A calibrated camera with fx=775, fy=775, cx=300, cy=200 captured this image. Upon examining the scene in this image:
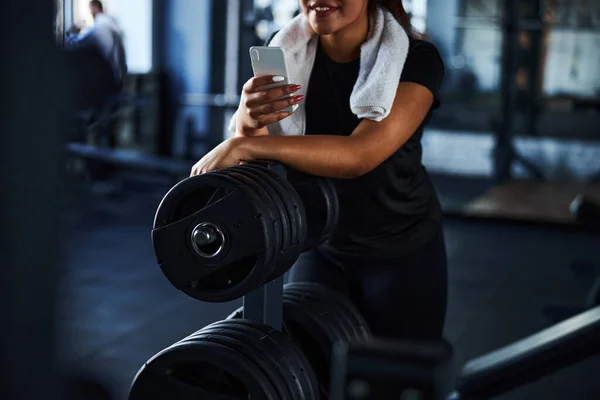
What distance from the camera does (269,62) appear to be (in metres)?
1.27

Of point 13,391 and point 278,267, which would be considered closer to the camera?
point 13,391

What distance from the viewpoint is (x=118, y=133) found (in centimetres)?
657

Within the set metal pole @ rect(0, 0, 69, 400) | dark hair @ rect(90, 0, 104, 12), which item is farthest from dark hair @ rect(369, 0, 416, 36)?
dark hair @ rect(90, 0, 104, 12)

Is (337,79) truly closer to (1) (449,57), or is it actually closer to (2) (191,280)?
(2) (191,280)

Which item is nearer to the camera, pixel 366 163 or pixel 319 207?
pixel 366 163

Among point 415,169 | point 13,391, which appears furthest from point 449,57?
point 13,391

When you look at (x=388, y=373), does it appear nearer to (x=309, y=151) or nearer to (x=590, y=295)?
(x=309, y=151)

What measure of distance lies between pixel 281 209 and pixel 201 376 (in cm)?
35

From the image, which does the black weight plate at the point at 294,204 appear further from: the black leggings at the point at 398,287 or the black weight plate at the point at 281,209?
the black leggings at the point at 398,287

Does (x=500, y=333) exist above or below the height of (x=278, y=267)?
below

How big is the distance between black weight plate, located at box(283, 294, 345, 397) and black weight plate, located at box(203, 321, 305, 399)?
211 mm

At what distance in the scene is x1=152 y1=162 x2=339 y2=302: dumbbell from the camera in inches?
46.5

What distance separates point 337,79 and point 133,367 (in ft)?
5.17

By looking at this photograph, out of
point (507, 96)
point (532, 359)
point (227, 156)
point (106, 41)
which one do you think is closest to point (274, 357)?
point (227, 156)
